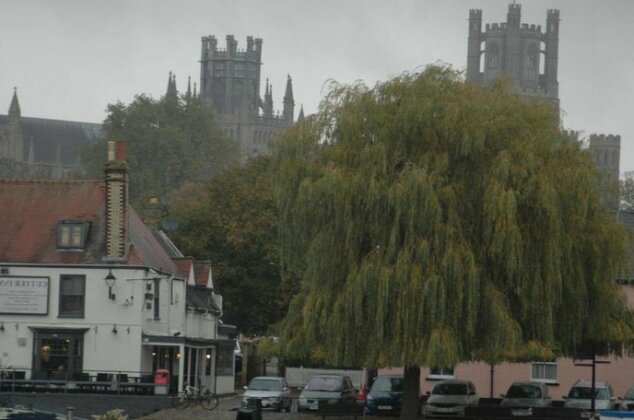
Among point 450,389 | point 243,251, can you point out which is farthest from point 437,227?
A: point 243,251

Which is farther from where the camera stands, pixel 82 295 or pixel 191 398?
pixel 82 295

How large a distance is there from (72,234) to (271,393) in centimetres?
916

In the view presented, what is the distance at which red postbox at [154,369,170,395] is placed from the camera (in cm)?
5381

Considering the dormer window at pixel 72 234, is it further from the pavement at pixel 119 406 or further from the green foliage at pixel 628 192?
the green foliage at pixel 628 192

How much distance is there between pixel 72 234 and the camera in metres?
58.1

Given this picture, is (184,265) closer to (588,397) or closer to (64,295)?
(64,295)

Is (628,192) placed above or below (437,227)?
above

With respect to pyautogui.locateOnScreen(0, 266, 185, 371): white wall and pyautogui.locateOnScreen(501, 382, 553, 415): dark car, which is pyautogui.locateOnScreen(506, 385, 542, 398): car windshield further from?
pyautogui.locateOnScreen(0, 266, 185, 371): white wall

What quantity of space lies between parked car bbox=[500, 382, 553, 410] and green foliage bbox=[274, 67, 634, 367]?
6.67m

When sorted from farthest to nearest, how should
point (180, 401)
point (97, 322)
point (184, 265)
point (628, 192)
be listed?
point (628, 192), point (184, 265), point (97, 322), point (180, 401)

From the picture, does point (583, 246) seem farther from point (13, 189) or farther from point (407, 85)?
point (13, 189)

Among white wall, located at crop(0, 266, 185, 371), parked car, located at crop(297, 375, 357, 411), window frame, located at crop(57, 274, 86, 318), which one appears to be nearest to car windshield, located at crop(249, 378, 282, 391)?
parked car, located at crop(297, 375, 357, 411)

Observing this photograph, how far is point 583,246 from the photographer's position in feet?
156

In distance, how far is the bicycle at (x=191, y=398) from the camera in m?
54.8
